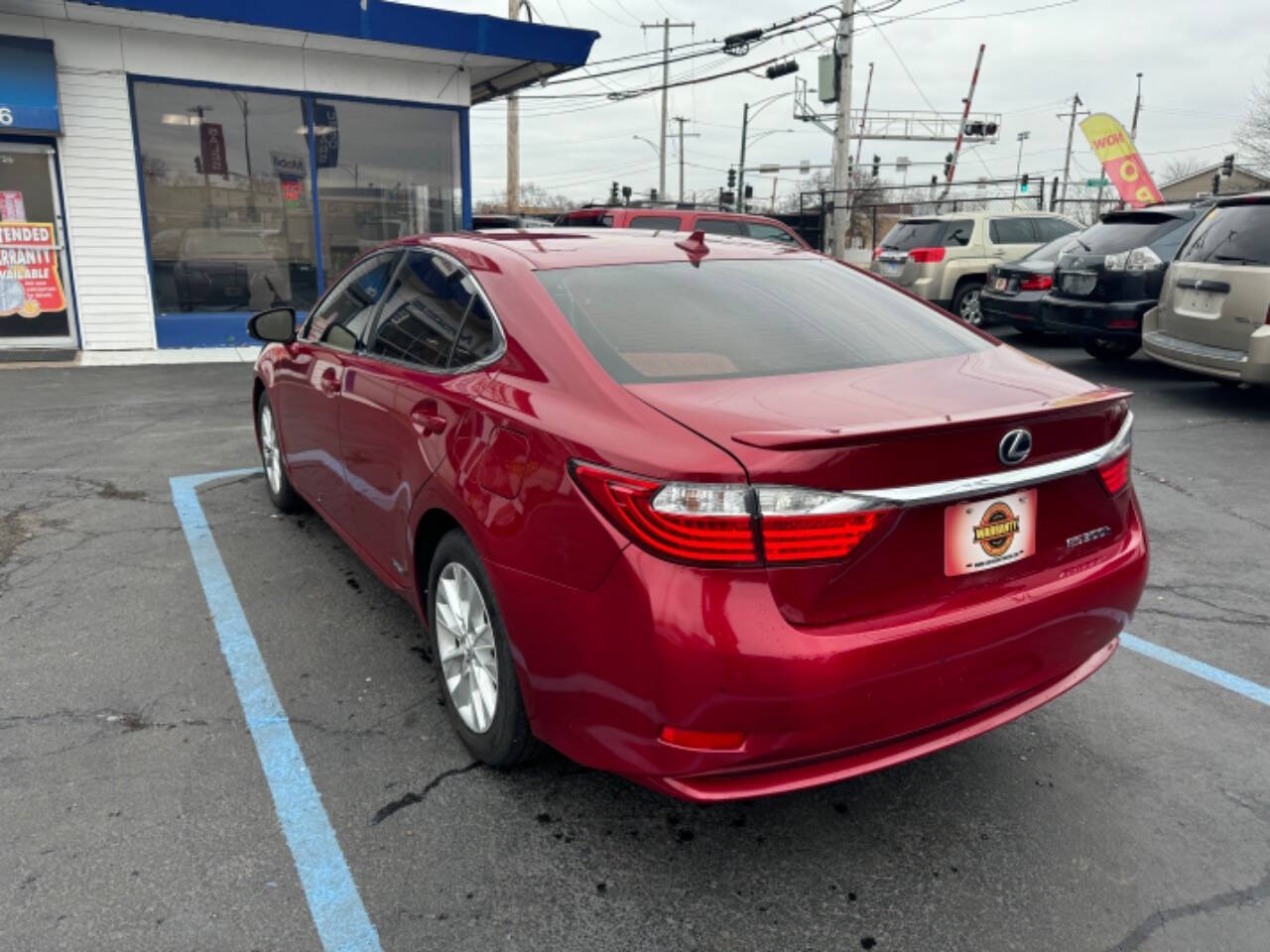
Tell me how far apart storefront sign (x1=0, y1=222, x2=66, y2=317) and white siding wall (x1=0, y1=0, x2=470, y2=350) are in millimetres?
254

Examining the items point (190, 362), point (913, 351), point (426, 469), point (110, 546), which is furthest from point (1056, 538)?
point (190, 362)

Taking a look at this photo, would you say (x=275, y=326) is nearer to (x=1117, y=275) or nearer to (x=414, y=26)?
(x=1117, y=275)

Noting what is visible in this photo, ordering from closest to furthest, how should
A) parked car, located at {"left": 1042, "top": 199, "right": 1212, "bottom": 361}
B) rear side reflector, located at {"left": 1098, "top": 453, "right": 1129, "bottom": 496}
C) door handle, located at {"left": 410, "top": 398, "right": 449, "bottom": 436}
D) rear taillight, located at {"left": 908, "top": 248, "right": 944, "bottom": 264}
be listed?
1. rear side reflector, located at {"left": 1098, "top": 453, "right": 1129, "bottom": 496}
2. door handle, located at {"left": 410, "top": 398, "right": 449, "bottom": 436}
3. parked car, located at {"left": 1042, "top": 199, "right": 1212, "bottom": 361}
4. rear taillight, located at {"left": 908, "top": 248, "right": 944, "bottom": 264}

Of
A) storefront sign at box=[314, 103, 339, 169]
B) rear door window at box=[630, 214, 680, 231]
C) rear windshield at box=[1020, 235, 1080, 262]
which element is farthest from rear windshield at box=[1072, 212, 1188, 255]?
storefront sign at box=[314, 103, 339, 169]

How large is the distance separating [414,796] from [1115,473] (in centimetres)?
218

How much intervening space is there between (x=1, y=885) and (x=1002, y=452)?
2.67 m

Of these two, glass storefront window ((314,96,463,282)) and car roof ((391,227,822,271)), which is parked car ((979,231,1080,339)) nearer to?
glass storefront window ((314,96,463,282))

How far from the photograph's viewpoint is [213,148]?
40.0ft

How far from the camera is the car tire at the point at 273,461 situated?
5.10m

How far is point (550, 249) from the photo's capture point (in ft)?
10.7

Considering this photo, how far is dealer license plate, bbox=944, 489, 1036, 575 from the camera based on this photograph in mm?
2242

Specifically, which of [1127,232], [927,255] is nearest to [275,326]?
[1127,232]

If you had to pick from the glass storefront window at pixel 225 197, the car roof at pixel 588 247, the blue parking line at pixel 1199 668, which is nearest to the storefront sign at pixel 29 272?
the glass storefront window at pixel 225 197

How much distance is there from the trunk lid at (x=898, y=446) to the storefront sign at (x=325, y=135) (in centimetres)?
1196
